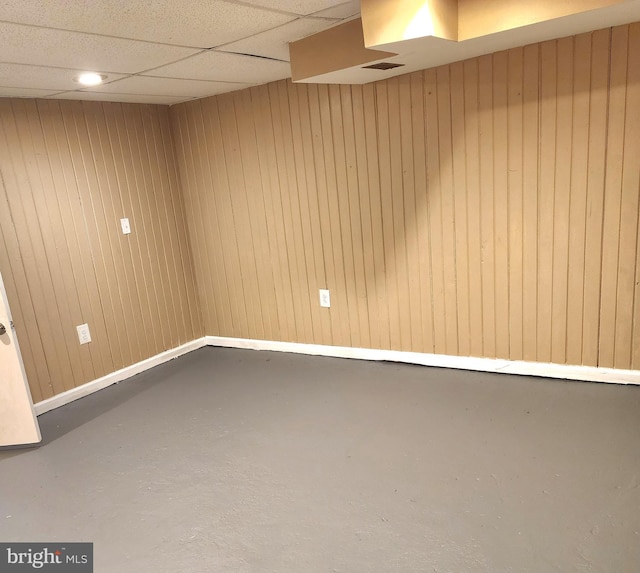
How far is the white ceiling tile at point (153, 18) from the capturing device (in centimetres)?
171

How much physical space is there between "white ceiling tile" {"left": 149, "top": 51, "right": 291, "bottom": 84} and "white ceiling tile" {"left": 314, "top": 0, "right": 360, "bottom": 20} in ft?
2.14

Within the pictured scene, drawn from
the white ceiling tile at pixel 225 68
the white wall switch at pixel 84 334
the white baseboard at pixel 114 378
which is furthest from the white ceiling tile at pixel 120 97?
the white baseboard at pixel 114 378

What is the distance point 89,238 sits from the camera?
3.46 meters

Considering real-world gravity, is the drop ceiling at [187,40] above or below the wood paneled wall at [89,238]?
above

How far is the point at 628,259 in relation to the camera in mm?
2664

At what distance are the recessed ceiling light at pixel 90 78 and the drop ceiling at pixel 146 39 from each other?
0.04 metres

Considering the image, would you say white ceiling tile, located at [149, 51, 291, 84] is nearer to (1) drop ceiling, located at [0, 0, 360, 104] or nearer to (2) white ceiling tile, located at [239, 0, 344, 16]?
(1) drop ceiling, located at [0, 0, 360, 104]

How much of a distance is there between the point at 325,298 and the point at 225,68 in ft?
5.49

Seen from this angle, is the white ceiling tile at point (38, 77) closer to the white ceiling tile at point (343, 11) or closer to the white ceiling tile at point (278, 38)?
the white ceiling tile at point (278, 38)

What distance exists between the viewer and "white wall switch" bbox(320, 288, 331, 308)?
367 centimetres

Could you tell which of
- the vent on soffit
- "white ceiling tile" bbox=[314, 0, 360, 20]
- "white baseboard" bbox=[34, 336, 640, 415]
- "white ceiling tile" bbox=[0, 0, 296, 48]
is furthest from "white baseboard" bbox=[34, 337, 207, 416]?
"white ceiling tile" bbox=[314, 0, 360, 20]

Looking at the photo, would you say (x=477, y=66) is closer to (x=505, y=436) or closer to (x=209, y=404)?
(x=505, y=436)

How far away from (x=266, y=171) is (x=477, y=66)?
1.59 metres

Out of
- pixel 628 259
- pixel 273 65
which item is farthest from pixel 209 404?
pixel 628 259
